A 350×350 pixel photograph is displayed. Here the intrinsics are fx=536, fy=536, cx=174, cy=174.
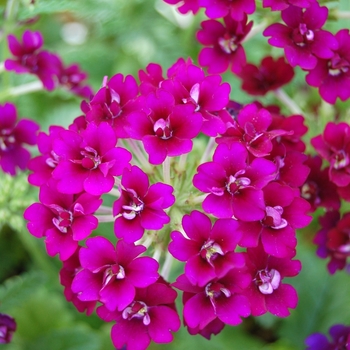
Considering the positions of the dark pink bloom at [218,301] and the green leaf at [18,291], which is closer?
the dark pink bloom at [218,301]

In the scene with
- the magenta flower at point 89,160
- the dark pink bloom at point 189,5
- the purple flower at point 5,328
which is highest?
the dark pink bloom at point 189,5

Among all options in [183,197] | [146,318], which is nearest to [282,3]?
[183,197]

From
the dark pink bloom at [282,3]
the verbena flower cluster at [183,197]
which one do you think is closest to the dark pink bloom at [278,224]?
the verbena flower cluster at [183,197]

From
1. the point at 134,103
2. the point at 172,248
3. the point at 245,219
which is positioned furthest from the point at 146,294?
the point at 134,103

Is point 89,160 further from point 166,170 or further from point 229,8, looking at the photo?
point 229,8

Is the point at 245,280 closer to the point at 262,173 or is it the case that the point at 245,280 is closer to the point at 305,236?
the point at 262,173

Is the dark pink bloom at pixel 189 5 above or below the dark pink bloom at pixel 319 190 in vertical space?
above

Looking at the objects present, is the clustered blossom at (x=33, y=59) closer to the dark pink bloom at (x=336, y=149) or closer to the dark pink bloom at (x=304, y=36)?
the dark pink bloom at (x=304, y=36)

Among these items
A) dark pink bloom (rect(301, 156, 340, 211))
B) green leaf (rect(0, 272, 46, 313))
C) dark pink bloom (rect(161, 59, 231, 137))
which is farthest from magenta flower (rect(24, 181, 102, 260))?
dark pink bloom (rect(301, 156, 340, 211))
